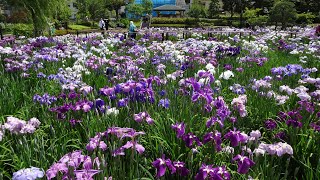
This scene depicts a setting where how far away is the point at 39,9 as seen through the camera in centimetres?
1588

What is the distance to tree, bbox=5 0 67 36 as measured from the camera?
51.8 feet

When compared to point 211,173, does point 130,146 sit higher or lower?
higher

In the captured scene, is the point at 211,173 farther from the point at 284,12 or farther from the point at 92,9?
the point at 92,9

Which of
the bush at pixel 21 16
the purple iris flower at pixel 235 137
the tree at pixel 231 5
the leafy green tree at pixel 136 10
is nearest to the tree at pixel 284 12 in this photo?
the bush at pixel 21 16

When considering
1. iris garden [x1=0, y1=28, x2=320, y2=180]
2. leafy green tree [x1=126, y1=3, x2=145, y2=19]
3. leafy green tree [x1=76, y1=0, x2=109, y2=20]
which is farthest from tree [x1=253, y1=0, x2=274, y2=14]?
iris garden [x1=0, y1=28, x2=320, y2=180]

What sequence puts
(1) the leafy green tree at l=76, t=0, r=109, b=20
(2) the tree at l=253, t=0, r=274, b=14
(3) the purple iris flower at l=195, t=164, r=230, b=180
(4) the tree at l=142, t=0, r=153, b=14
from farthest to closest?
(1) the leafy green tree at l=76, t=0, r=109, b=20 → (4) the tree at l=142, t=0, r=153, b=14 → (2) the tree at l=253, t=0, r=274, b=14 → (3) the purple iris flower at l=195, t=164, r=230, b=180

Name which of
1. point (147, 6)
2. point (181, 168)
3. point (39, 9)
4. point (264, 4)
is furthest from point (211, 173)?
point (264, 4)

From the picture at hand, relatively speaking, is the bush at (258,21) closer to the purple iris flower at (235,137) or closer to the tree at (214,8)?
the tree at (214,8)

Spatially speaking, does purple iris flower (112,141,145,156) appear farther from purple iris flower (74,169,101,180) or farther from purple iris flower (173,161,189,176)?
purple iris flower (74,169,101,180)

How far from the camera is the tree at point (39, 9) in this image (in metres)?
15.8

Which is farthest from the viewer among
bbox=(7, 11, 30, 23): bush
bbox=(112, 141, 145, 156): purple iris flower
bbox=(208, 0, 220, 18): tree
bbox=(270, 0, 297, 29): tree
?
bbox=(208, 0, 220, 18): tree

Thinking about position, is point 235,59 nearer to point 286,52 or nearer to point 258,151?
point 286,52

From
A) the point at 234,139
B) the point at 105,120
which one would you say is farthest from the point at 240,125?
the point at 105,120

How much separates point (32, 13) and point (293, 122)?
15695mm
